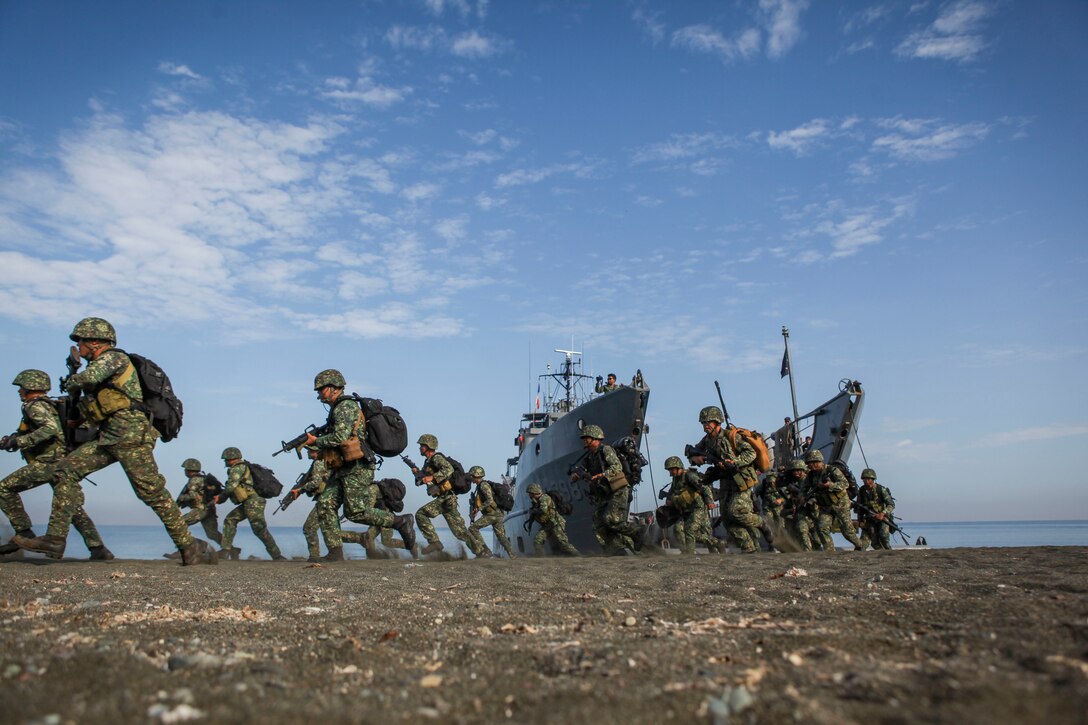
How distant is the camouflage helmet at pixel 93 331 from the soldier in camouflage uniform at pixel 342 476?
9.76ft

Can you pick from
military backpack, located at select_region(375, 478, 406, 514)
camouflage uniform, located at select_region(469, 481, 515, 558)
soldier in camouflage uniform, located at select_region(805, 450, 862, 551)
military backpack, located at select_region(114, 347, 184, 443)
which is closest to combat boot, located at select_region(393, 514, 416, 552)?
military backpack, located at select_region(375, 478, 406, 514)

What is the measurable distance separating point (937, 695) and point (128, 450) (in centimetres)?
738

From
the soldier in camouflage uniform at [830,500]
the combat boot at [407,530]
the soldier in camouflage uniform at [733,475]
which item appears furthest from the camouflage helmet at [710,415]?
the combat boot at [407,530]

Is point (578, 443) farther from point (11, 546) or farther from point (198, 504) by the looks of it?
point (11, 546)

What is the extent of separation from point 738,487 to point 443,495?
534cm

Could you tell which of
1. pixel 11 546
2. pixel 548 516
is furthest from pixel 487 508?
pixel 11 546

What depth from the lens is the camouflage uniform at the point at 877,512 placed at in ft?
51.5

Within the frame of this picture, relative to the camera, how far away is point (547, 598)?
5070 mm

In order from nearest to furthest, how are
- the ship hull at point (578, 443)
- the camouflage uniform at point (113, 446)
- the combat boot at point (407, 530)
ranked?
the camouflage uniform at point (113, 446)
the combat boot at point (407, 530)
the ship hull at point (578, 443)

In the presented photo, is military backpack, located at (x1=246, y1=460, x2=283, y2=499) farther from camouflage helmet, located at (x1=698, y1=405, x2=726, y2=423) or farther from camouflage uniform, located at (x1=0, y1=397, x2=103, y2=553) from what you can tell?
camouflage helmet, located at (x1=698, y1=405, x2=726, y2=423)

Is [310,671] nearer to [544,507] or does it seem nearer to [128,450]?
[128,450]

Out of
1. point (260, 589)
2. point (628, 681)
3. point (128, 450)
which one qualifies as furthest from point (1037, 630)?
point (128, 450)

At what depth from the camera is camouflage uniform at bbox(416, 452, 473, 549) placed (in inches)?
496

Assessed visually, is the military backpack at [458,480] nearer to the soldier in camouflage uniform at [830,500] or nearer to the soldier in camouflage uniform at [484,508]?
the soldier in camouflage uniform at [484,508]
